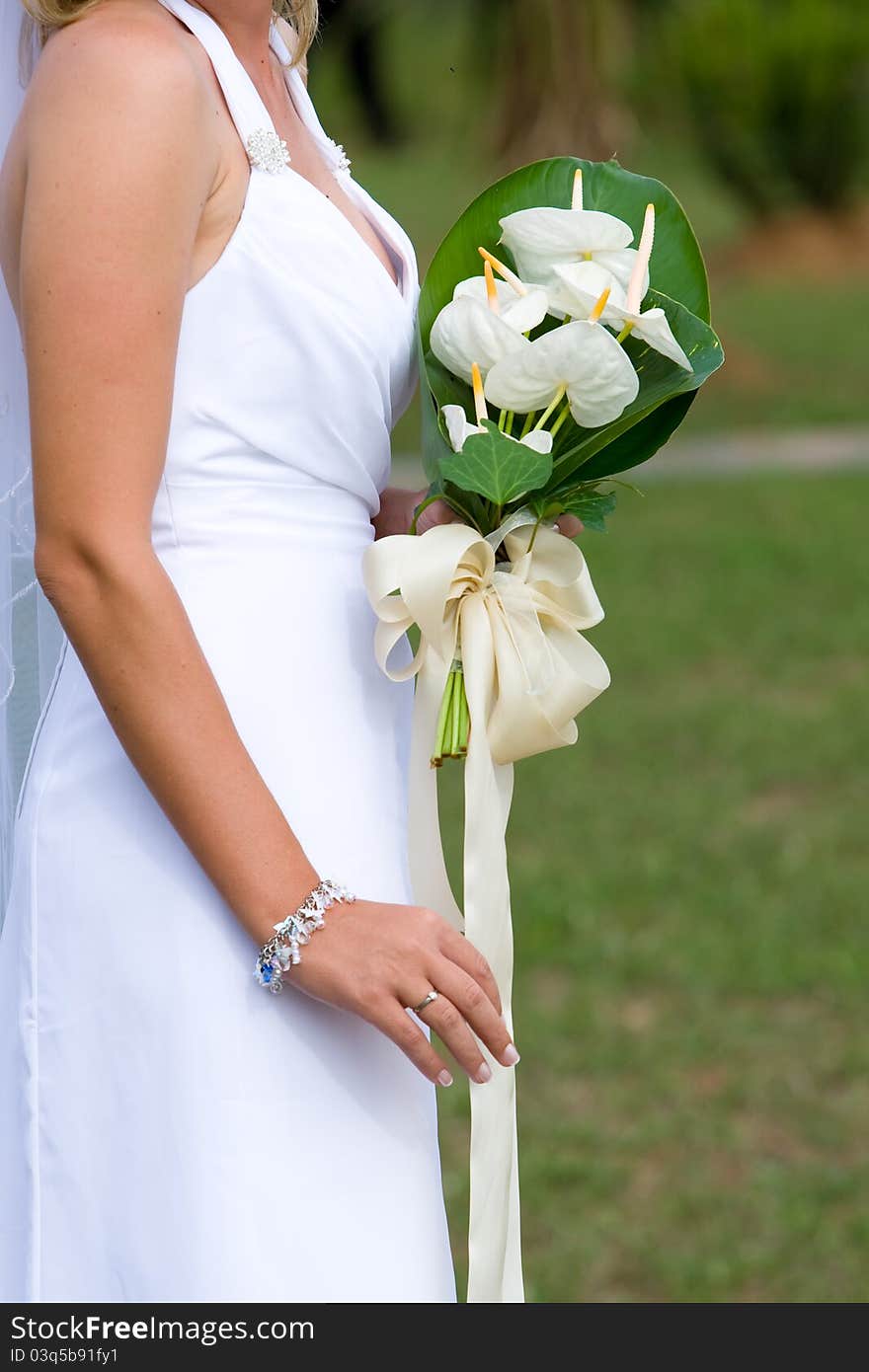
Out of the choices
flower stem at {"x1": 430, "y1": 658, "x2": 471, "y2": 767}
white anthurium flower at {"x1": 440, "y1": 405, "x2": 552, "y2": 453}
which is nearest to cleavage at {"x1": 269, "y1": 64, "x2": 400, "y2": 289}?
white anthurium flower at {"x1": 440, "y1": 405, "x2": 552, "y2": 453}

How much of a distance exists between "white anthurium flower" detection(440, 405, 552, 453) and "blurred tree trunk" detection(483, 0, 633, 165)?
11851 millimetres

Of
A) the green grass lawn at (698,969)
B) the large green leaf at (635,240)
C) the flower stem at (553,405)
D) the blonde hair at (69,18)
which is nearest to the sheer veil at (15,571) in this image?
the blonde hair at (69,18)

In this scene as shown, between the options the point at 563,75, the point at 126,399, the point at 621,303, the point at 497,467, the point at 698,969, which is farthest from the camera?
the point at 563,75

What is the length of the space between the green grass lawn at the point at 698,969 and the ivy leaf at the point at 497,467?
223 cm

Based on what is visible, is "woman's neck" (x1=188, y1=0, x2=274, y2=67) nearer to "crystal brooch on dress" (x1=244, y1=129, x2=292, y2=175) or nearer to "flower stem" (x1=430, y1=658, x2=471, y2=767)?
"crystal brooch on dress" (x1=244, y1=129, x2=292, y2=175)

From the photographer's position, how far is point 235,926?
65.6 inches

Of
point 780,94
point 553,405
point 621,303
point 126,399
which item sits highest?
point 780,94

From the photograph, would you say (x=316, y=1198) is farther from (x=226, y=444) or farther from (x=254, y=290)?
(x=254, y=290)

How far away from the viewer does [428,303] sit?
73.3 inches

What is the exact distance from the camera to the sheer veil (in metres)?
1.89

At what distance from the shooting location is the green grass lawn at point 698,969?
3650mm

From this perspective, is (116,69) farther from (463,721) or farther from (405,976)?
(405,976)

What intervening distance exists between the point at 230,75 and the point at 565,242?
0.37 m

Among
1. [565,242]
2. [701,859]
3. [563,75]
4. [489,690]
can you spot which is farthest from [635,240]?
[563,75]
